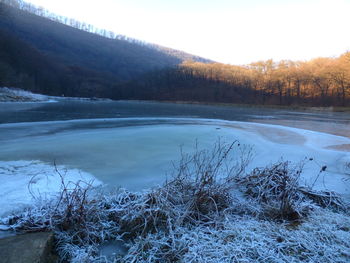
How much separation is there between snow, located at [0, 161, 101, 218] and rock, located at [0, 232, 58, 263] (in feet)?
2.60

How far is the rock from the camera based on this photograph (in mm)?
1824

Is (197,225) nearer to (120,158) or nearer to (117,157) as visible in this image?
(120,158)

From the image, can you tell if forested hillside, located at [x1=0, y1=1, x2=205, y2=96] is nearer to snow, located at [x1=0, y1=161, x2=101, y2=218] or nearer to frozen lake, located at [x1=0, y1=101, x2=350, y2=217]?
frozen lake, located at [x1=0, y1=101, x2=350, y2=217]

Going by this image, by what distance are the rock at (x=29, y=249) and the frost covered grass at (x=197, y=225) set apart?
4.6 inches

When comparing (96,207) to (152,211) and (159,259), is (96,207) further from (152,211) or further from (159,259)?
(159,259)

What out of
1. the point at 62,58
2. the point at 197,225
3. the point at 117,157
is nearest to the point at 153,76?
the point at 62,58

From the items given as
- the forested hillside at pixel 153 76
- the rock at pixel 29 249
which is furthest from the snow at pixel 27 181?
the forested hillside at pixel 153 76

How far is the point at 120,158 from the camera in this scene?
18.1ft

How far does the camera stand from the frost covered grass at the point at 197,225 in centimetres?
208

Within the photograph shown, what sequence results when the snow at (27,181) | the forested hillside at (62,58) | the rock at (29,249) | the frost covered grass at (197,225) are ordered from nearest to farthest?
the rock at (29,249) < the frost covered grass at (197,225) < the snow at (27,181) < the forested hillside at (62,58)

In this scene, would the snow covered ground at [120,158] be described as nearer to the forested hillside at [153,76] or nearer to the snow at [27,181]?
the snow at [27,181]

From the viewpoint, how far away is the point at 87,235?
2.30m

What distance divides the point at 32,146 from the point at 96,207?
4833mm

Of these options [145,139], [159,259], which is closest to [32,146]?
[145,139]
